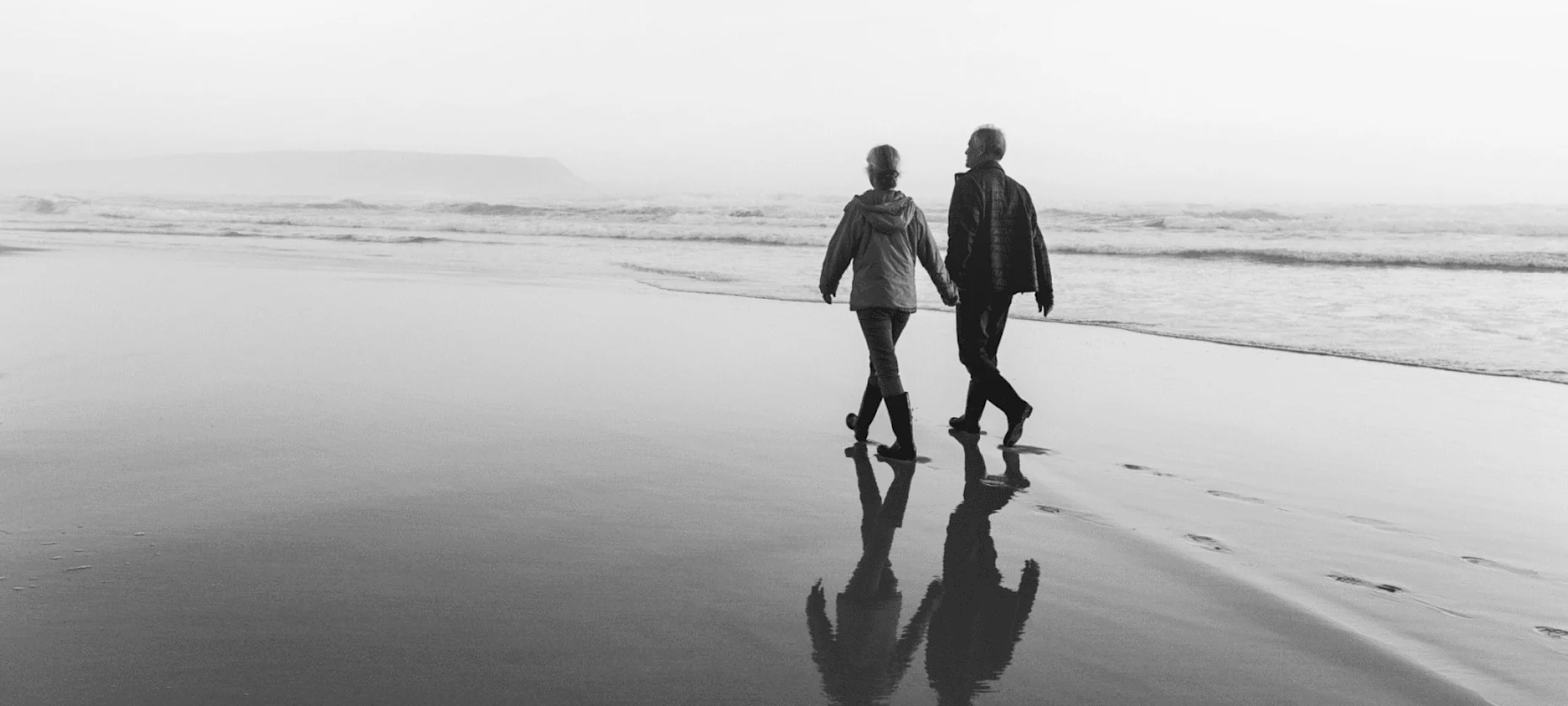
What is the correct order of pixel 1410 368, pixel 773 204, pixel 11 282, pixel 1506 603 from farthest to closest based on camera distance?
pixel 773 204
pixel 11 282
pixel 1410 368
pixel 1506 603

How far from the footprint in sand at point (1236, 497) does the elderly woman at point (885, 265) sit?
1416 mm

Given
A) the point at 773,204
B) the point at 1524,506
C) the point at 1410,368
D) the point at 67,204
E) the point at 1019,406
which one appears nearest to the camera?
the point at 1524,506

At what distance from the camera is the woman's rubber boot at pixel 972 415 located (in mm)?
5617

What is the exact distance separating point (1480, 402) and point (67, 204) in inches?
1638

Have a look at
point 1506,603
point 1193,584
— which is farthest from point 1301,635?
point 1506,603

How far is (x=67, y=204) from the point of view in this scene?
115ft

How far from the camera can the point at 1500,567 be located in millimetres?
3561

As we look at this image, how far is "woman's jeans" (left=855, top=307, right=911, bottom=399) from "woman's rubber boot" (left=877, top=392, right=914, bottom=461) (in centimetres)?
4

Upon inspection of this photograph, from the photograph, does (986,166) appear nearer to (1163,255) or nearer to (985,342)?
(985,342)

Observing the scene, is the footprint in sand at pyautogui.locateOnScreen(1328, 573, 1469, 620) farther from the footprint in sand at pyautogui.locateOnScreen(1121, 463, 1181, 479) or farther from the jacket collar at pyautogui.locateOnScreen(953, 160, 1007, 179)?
the jacket collar at pyautogui.locateOnScreen(953, 160, 1007, 179)

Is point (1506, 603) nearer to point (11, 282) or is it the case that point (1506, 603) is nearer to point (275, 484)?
point (275, 484)

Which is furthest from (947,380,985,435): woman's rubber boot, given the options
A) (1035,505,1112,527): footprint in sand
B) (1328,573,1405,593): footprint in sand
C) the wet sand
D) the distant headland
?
the distant headland

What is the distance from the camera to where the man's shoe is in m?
5.33

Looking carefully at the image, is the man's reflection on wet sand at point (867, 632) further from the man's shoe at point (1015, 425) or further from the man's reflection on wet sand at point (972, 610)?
the man's shoe at point (1015, 425)
